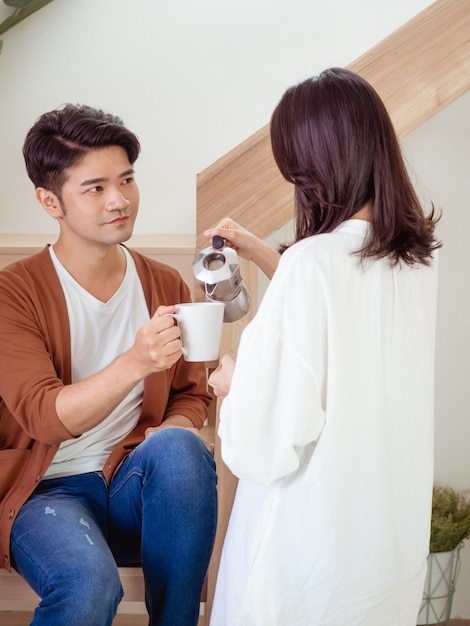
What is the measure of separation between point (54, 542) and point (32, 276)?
54cm

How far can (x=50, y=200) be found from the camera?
179cm

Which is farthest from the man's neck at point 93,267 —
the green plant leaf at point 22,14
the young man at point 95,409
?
the green plant leaf at point 22,14

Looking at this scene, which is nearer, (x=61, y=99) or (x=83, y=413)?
(x=83, y=413)

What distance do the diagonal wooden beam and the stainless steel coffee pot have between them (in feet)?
1.65

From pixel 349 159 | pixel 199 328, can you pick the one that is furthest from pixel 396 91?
pixel 199 328

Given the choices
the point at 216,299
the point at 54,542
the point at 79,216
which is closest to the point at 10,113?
the point at 79,216

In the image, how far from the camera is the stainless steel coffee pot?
5.20 ft

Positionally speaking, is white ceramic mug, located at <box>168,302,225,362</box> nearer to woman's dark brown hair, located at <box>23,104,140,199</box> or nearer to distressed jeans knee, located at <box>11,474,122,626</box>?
distressed jeans knee, located at <box>11,474,122,626</box>

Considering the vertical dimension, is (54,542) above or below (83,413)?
below

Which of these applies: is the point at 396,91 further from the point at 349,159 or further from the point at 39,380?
the point at 39,380

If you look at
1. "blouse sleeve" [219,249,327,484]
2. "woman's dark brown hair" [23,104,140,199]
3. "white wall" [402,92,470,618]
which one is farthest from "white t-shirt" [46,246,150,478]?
"white wall" [402,92,470,618]

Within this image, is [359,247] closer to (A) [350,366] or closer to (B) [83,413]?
(A) [350,366]

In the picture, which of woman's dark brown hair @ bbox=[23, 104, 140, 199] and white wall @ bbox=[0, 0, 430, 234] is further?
white wall @ bbox=[0, 0, 430, 234]

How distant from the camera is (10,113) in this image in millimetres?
2742
